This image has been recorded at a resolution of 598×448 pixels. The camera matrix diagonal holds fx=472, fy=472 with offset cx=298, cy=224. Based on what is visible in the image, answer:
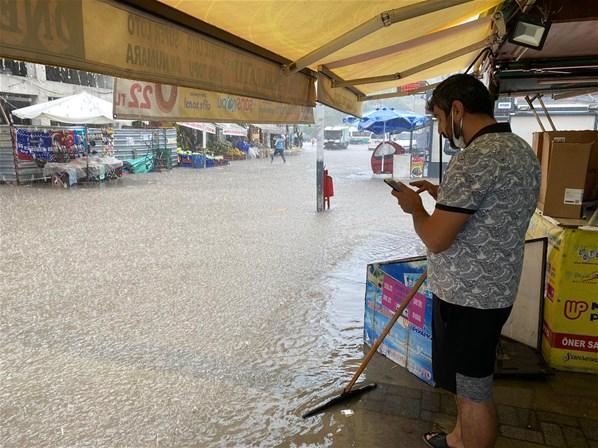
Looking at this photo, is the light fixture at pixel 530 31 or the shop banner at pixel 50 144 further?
the shop banner at pixel 50 144

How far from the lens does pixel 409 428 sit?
2.67m

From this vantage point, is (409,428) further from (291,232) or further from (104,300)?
(291,232)

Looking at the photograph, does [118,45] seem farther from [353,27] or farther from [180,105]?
[353,27]

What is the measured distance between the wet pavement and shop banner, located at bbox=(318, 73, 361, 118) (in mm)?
1953

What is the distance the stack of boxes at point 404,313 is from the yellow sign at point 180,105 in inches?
65.1

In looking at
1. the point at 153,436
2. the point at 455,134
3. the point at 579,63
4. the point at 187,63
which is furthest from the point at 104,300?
the point at 579,63

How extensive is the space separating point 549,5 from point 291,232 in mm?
5486

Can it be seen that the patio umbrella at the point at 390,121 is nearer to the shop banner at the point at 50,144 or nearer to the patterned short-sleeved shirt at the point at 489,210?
the shop banner at the point at 50,144

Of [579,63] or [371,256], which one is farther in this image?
[371,256]

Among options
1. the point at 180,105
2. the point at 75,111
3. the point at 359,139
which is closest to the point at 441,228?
the point at 180,105

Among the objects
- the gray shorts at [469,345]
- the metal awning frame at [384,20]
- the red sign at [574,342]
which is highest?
the metal awning frame at [384,20]

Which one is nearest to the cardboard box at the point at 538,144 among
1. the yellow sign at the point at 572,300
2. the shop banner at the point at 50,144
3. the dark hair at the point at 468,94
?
the yellow sign at the point at 572,300

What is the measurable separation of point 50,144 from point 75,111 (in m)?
1.64

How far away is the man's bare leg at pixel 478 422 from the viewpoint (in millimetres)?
1990
